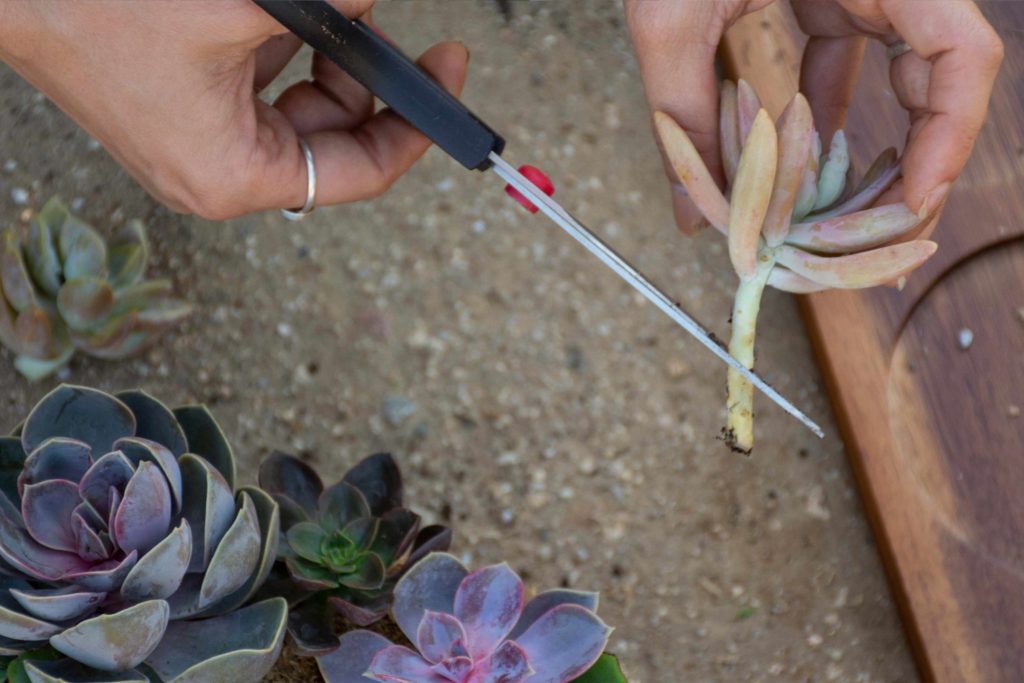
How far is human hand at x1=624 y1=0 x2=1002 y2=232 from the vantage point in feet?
2.67

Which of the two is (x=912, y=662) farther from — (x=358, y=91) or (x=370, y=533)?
(x=358, y=91)

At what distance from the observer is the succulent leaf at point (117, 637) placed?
627 mm

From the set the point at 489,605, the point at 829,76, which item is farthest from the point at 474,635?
the point at 829,76

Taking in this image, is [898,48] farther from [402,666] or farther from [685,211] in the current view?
[402,666]

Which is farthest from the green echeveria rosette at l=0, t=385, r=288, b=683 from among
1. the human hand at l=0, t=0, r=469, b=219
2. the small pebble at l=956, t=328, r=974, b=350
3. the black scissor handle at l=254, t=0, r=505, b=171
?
the small pebble at l=956, t=328, r=974, b=350

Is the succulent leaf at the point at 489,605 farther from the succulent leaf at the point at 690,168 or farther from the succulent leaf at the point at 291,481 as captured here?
the succulent leaf at the point at 690,168

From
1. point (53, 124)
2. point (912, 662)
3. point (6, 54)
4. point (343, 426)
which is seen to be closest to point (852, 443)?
point (912, 662)

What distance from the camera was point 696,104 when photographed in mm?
877

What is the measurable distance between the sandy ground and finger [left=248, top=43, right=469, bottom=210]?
0.93 feet

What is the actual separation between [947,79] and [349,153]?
52 centimetres

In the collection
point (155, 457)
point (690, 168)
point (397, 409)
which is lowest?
point (397, 409)

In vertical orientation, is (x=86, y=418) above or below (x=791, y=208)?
below

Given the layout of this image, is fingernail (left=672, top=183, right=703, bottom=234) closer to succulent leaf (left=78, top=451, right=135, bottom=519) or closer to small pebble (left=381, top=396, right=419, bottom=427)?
small pebble (left=381, top=396, right=419, bottom=427)

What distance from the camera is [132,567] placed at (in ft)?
2.20
